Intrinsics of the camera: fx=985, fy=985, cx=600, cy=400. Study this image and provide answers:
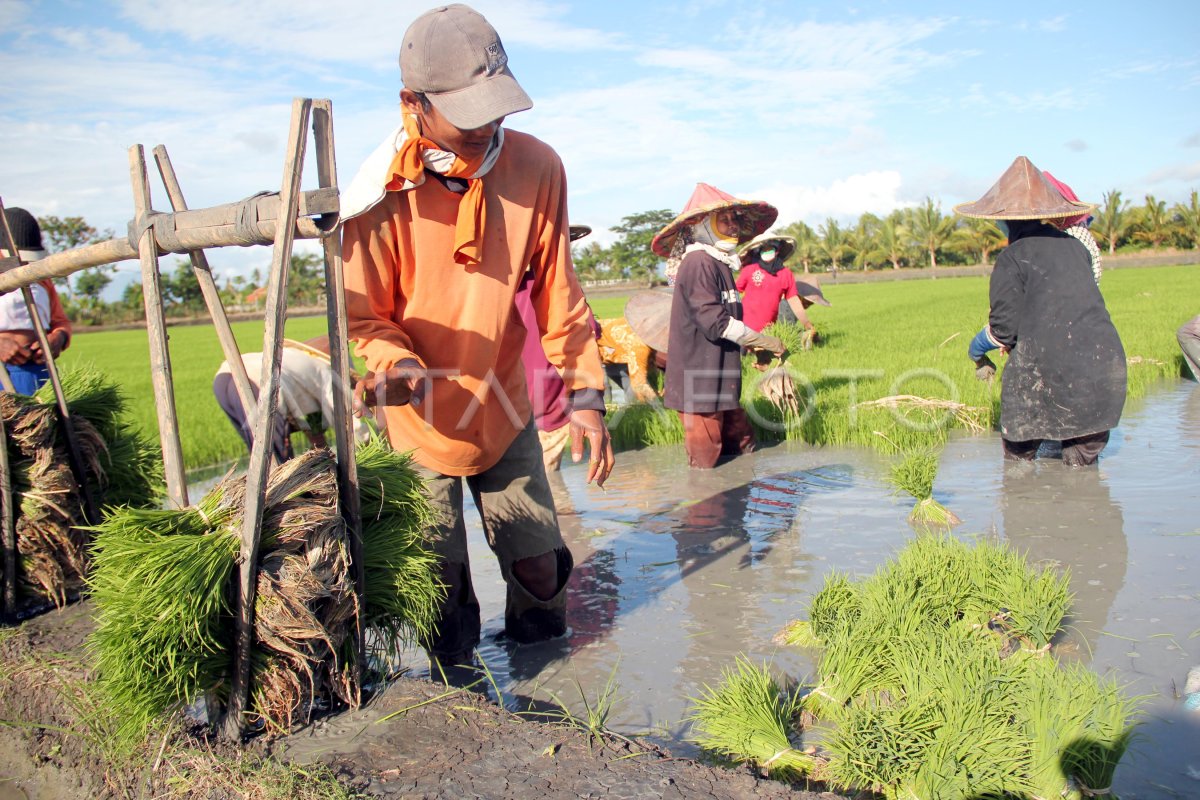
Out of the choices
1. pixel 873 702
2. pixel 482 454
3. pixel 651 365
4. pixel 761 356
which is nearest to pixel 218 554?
pixel 482 454

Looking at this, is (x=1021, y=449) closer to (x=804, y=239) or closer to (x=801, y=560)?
(x=801, y=560)

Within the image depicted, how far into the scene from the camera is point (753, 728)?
2.27m

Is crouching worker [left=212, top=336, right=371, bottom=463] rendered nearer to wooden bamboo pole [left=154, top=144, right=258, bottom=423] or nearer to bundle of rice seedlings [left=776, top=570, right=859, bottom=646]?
wooden bamboo pole [left=154, top=144, right=258, bottom=423]

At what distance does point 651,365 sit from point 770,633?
6.02 meters

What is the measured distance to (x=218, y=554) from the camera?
6.91 feet

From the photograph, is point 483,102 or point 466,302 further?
point 466,302

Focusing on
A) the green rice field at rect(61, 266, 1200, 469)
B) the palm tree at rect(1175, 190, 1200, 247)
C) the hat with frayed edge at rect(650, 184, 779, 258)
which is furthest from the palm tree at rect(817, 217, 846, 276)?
the hat with frayed edge at rect(650, 184, 779, 258)

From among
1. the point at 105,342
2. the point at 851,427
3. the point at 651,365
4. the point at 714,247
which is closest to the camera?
the point at 714,247

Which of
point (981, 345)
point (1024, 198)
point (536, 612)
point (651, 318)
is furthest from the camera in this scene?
point (651, 318)

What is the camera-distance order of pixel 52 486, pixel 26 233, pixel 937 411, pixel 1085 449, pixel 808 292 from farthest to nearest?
pixel 808 292, pixel 937 411, pixel 1085 449, pixel 26 233, pixel 52 486

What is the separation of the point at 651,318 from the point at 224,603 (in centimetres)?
668

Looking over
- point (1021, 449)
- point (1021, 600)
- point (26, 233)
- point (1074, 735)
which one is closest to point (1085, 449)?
point (1021, 449)

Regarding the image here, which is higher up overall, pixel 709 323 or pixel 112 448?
pixel 709 323

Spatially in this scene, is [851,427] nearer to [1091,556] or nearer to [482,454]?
[1091,556]
